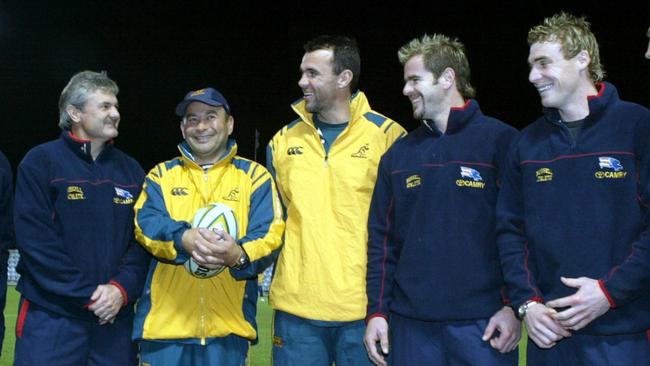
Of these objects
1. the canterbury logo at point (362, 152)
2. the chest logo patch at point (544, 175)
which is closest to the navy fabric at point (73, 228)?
the canterbury logo at point (362, 152)

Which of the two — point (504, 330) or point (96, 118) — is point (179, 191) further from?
point (504, 330)

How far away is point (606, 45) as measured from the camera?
62.1 ft

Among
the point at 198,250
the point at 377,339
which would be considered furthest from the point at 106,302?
the point at 377,339

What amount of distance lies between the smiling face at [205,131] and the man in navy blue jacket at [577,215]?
69.6 inches

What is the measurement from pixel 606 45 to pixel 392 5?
5785 mm

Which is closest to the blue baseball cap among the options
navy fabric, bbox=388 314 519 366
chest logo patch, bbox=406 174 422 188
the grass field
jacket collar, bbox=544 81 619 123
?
chest logo patch, bbox=406 174 422 188

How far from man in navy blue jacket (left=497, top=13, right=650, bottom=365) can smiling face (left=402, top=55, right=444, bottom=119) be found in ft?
1.91

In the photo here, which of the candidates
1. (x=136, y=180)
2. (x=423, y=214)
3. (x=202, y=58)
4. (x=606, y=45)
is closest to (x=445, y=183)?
(x=423, y=214)

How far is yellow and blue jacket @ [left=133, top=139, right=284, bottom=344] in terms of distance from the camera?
13.6ft

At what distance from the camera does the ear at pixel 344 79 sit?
4.75m

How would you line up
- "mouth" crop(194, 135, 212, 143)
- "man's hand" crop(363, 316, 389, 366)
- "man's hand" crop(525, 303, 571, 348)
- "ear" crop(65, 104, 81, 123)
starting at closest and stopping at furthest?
"man's hand" crop(525, 303, 571, 348) < "man's hand" crop(363, 316, 389, 366) < "mouth" crop(194, 135, 212, 143) < "ear" crop(65, 104, 81, 123)

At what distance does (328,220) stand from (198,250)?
834mm

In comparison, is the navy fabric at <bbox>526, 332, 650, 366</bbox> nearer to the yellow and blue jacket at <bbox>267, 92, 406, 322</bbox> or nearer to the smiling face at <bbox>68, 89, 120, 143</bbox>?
the yellow and blue jacket at <bbox>267, 92, 406, 322</bbox>

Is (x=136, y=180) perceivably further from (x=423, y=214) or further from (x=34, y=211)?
(x=423, y=214)
